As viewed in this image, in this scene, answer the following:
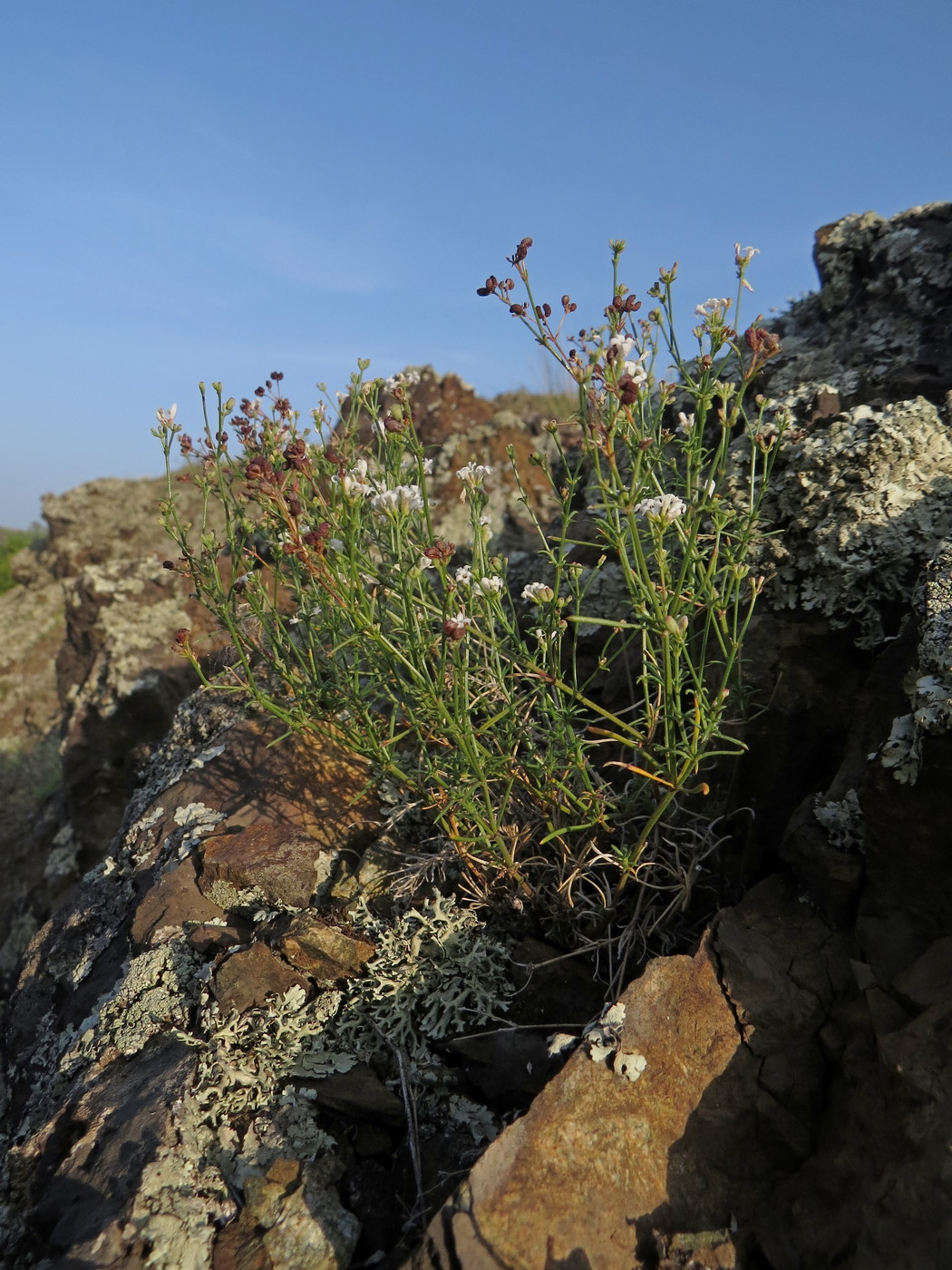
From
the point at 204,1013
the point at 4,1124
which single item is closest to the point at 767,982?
the point at 204,1013

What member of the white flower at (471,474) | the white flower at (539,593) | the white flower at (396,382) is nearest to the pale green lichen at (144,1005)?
the white flower at (539,593)

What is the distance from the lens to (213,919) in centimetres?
275

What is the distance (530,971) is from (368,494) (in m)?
1.54

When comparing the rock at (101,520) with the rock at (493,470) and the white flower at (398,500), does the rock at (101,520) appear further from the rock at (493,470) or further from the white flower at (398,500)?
the white flower at (398,500)

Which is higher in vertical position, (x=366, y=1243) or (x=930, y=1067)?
(x=930, y=1067)

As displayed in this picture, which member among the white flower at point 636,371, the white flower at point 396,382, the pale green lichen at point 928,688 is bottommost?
the pale green lichen at point 928,688

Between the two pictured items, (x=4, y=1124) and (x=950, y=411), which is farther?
(x=950, y=411)

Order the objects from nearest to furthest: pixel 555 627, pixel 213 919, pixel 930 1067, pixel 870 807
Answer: pixel 930 1067, pixel 870 807, pixel 555 627, pixel 213 919

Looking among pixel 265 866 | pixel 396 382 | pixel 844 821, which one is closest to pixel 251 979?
pixel 265 866

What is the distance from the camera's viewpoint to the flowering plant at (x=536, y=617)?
1.99 metres

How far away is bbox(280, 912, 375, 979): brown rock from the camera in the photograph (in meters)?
2.46

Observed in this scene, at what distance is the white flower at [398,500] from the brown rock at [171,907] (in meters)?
1.67

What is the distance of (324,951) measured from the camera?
2.47 metres

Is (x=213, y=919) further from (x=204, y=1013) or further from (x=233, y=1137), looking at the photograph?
(x=233, y=1137)
